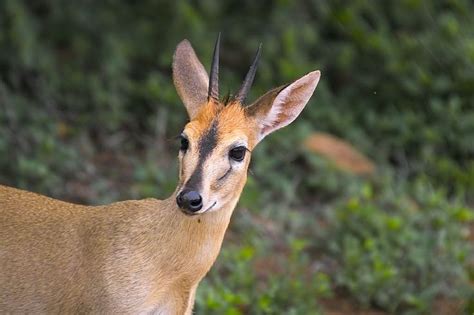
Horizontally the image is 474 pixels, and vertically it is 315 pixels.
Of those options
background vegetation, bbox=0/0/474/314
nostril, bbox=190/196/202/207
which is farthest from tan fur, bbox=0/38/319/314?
background vegetation, bbox=0/0/474/314

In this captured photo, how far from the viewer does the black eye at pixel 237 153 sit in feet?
16.6

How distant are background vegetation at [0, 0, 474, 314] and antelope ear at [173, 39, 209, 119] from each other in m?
1.35

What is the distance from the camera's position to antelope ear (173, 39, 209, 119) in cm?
547

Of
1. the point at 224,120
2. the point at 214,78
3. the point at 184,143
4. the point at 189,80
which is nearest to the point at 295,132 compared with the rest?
the point at 189,80

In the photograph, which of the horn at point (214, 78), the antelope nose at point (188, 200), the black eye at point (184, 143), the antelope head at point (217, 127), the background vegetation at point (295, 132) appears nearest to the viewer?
the antelope nose at point (188, 200)

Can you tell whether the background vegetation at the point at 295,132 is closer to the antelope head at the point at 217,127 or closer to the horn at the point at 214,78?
the antelope head at the point at 217,127

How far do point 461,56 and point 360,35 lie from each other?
95cm

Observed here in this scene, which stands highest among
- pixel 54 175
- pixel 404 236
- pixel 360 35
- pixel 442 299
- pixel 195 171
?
pixel 360 35

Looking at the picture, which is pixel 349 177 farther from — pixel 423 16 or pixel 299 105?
pixel 299 105

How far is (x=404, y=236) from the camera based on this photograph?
742 cm

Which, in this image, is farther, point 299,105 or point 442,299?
point 442,299

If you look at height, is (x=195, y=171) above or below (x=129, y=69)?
below

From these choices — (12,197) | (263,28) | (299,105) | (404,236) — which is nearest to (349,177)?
(404,236)

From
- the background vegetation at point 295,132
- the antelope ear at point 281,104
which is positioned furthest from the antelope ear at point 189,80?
the background vegetation at point 295,132
